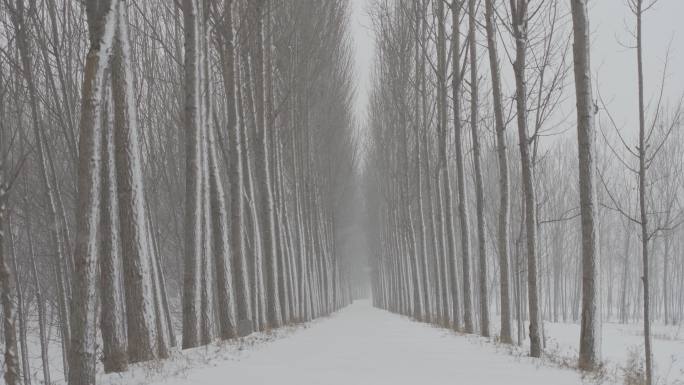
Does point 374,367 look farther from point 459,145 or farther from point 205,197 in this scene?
point 459,145

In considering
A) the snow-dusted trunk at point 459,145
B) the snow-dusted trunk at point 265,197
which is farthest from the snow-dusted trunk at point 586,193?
the snow-dusted trunk at point 265,197

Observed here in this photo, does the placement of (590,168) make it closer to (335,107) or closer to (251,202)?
(251,202)

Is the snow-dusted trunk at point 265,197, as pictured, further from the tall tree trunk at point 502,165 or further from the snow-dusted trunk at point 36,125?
the tall tree trunk at point 502,165

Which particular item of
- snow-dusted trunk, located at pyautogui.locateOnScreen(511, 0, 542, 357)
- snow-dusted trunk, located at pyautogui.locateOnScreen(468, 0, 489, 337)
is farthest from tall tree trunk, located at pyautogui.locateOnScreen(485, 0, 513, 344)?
snow-dusted trunk, located at pyautogui.locateOnScreen(511, 0, 542, 357)

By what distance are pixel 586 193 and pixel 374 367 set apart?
307 cm

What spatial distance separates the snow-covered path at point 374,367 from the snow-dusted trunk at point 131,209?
0.99 meters

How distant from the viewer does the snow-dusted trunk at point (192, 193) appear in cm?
773

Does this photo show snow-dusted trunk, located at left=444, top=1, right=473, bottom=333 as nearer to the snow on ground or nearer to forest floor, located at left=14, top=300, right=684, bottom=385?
the snow on ground

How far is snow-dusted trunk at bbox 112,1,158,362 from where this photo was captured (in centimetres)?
571

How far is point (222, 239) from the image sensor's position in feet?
30.8

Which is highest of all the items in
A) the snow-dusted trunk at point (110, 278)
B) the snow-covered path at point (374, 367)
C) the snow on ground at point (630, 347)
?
the snow-dusted trunk at point (110, 278)

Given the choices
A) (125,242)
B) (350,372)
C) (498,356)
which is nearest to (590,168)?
(498,356)

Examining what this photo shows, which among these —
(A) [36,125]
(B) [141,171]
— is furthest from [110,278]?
(A) [36,125]

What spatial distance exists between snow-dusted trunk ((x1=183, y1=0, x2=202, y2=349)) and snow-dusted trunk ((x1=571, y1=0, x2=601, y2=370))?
5066 mm
